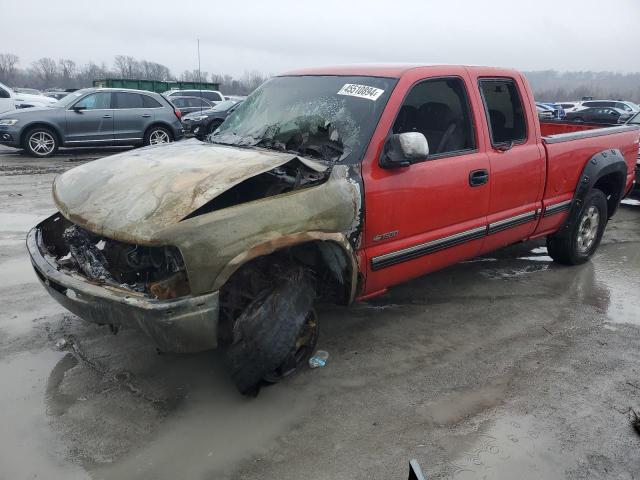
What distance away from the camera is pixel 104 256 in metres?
3.10

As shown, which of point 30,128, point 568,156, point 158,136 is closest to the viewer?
point 568,156

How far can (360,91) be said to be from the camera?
11.6ft

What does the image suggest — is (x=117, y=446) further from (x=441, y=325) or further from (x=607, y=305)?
(x=607, y=305)

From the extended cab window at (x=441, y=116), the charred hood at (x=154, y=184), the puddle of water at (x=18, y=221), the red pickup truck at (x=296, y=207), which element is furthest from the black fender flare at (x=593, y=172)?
the puddle of water at (x=18, y=221)

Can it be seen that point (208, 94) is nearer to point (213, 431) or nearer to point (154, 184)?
point (154, 184)

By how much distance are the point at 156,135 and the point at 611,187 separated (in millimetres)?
10312

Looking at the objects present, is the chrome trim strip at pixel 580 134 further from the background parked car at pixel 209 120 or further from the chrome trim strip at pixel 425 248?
the background parked car at pixel 209 120

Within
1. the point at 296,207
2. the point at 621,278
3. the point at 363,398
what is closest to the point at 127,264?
the point at 296,207

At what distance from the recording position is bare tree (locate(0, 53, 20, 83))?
231 feet

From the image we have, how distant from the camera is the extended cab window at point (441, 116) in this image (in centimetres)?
383

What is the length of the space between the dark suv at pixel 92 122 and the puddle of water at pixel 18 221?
5.53 metres

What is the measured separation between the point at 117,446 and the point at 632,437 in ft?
8.59

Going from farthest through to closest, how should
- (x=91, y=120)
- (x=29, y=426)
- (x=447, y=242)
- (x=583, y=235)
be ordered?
(x=91, y=120) → (x=583, y=235) → (x=447, y=242) → (x=29, y=426)

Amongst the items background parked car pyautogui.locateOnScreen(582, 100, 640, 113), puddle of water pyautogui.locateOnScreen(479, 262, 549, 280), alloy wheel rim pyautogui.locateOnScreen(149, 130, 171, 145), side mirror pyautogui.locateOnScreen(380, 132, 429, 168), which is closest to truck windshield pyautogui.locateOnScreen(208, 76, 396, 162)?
side mirror pyautogui.locateOnScreen(380, 132, 429, 168)
